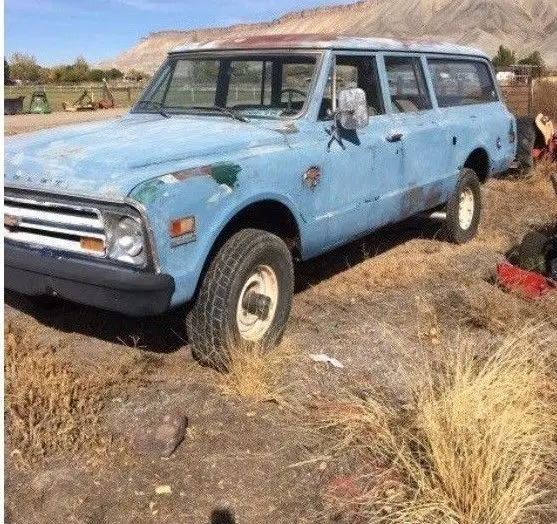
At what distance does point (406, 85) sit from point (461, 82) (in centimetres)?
117

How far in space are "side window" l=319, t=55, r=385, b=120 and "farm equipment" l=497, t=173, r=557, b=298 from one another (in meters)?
1.49

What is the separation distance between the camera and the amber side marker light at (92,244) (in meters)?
3.28

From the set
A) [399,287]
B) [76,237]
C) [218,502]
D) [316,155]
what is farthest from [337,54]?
[218,502]

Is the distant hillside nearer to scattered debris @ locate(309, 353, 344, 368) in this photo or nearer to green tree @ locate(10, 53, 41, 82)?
green tree @ locate(10, 53, 41, 82)

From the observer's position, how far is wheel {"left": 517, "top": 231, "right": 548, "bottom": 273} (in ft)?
17.6

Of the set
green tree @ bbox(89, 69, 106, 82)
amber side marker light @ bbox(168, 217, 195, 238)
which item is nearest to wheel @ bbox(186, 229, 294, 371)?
amber side marker light @ bbox(168, 217, 195, 238)

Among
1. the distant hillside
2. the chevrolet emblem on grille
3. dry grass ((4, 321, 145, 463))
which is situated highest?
the distant hillside

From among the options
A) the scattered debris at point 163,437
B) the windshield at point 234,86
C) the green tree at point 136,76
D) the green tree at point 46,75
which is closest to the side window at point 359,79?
the windshield at point 234,86

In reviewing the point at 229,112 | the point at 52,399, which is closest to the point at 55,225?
the point at 52,399

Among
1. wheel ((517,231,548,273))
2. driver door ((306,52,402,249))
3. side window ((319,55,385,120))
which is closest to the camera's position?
driver door ((306,52,402,249))

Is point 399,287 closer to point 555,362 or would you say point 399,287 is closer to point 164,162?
point 555,362

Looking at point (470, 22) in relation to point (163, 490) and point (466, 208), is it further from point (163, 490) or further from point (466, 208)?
point (163, 490)

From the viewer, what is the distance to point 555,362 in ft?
12.5

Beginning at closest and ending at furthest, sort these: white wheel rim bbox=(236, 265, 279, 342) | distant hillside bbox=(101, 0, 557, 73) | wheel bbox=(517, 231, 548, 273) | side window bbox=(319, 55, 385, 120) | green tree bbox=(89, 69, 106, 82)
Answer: white wheel rim bbox=(236, 265, 279, 342) < side window bbox=(319, 55, 385, 120) < wheel bbox=(517, 231, 548, 273) < green tree bbox=(89, 69, 106, 82) < distant hillside bbox=(101, 0, 557, 73)
